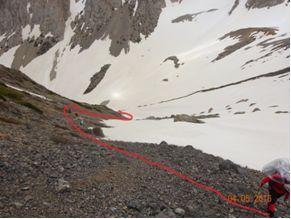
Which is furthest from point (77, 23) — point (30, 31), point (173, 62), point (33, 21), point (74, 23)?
point (173, 62)

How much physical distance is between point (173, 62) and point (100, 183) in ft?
353

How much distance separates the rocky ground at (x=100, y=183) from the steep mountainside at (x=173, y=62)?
7.07m

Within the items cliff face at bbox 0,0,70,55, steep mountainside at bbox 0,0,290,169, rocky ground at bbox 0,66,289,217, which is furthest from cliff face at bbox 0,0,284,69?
rocky ground at bbox 0,66,289,217

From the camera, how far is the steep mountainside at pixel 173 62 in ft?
125

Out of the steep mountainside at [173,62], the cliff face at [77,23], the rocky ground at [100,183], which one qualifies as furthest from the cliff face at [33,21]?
the rocky ground at [100,183]

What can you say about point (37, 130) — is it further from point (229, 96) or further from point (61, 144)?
point (229, 96)

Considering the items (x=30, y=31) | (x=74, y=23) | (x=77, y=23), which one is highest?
(x=74, y=23)

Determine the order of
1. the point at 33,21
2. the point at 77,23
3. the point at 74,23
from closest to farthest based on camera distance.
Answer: the point at 77,23 < the point at 74,23 < the point at 33,21

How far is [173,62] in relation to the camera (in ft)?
388

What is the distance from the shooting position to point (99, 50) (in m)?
148

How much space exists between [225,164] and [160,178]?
13.8 feet

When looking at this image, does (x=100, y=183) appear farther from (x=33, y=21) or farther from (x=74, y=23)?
(x=33, y=21)

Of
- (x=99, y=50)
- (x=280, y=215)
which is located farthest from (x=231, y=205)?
(x=99, y=50)

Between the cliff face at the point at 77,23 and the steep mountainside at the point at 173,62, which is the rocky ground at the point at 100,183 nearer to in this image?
the steep mountainside at the point at 173,62
